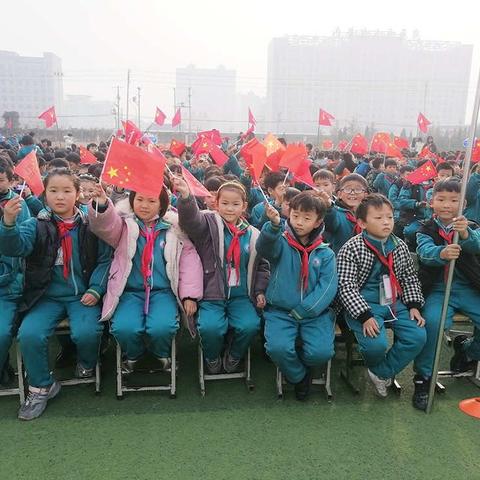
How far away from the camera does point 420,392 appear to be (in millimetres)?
3258

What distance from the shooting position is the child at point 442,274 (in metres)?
3.28

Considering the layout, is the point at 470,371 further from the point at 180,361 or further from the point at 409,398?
the point at 180,361

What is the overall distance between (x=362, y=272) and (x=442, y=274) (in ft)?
2.04

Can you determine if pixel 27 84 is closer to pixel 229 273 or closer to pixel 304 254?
pixel 229 273

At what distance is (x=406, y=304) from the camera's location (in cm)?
337

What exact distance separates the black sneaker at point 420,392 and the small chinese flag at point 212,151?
5.24 m

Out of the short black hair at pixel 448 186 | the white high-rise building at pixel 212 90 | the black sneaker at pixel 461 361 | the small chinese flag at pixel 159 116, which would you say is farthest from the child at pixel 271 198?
the white high-rise building at pixel 212 90

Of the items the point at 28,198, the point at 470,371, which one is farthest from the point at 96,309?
the point at 470,371

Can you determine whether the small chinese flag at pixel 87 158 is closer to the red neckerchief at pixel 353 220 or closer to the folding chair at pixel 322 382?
the red neckerchief at pixel 353 220

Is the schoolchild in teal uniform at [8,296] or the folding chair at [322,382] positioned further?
the folding chair at [322,382]

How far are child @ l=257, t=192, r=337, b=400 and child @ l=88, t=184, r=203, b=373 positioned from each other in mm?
573

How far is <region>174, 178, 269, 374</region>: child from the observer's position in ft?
11.0

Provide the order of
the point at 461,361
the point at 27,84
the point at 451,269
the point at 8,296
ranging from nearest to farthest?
the point at 451,269, the point at 8,296, the point at 461,361, the point at 27,84

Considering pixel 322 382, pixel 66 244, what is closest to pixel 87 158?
pixel 66 244
